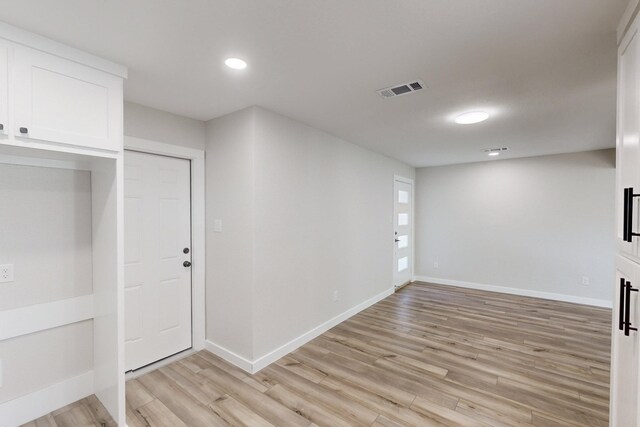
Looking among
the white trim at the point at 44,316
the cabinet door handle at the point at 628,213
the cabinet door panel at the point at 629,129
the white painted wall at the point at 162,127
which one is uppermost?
the white painted wall at the point at 162,127

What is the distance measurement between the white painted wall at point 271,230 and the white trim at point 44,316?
1.07 meters

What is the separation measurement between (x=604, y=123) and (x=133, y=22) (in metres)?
4.39

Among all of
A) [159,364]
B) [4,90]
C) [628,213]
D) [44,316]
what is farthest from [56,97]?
[628,213]

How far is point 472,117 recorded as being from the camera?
2881 mm

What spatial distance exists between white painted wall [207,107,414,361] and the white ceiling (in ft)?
1.13

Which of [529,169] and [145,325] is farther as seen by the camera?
[529,169]

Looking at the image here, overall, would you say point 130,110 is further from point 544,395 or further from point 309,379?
point 544,395

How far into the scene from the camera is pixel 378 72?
6.73 feet

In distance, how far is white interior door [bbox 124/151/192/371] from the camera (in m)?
2.64

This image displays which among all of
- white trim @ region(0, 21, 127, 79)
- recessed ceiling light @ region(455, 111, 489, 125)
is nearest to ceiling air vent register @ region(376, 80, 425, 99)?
recessed ceiling light @ region(455, 111, 489, 125)

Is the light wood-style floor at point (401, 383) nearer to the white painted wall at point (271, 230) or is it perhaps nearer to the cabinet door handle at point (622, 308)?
the white painted wall at point (271, 230)

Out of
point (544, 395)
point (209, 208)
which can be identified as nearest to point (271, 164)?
point (209, 208)

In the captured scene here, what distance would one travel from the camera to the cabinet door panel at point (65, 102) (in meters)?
1.57

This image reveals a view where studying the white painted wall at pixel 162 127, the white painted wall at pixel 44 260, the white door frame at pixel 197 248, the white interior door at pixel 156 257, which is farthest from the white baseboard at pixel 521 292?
the white painted wall at pixel 44 260
